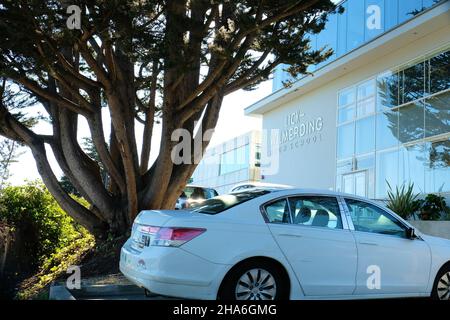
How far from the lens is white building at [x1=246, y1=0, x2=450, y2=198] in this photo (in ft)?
59.1

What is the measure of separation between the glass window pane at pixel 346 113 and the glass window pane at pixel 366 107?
51 cm

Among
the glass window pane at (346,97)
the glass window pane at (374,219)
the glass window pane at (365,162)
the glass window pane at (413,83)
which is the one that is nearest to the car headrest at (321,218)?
the glass window pane at (374,219)

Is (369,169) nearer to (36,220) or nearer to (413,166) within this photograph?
(413,166)

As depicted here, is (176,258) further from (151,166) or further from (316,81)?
(316,81)

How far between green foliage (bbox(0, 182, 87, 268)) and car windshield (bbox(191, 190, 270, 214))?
956cm

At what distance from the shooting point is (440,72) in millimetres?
18125

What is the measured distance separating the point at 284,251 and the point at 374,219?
5.27ft

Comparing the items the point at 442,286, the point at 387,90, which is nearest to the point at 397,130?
the point at 387,90

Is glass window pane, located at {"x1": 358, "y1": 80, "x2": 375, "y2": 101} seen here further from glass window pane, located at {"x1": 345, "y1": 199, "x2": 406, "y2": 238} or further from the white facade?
the white facade

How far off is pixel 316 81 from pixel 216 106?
14.4 metres

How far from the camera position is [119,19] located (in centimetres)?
929

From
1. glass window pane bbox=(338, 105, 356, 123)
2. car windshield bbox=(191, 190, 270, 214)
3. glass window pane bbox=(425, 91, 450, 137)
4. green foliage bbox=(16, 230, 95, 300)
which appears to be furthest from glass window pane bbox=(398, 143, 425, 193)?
car windshield bbox=(191, 190, 270, 214)

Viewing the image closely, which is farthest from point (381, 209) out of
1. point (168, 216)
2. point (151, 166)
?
point (151, 166)

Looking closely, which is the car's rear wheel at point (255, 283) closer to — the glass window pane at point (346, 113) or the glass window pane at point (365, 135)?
the glass window pane at point (365, 135)
